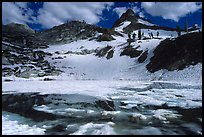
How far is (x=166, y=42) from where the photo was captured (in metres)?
59.3

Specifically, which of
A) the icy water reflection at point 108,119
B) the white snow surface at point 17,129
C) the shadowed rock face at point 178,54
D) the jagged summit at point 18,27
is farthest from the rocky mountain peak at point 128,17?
the white snow surface at point 17,129

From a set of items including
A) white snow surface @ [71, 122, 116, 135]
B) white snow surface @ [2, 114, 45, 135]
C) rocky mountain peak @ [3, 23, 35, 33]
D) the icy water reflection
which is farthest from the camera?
rocky mountain peak @ [3, 23, 35, 33]

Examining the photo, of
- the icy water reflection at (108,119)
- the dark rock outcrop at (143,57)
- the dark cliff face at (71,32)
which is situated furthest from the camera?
the dark cliff face at (71,32)

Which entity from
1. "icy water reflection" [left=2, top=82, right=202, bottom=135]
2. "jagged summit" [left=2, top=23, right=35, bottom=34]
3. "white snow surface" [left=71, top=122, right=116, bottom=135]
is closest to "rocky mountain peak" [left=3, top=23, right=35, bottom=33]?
"jagged summit" [left=2, top=23, right=35, bottom=34]

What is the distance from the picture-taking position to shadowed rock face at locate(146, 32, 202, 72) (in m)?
46.0

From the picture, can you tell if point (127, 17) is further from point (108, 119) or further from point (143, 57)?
point (108, 119)

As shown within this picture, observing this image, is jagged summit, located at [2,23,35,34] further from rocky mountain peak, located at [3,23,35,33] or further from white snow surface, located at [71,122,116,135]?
white snow surface, located at [71,122,116,135]

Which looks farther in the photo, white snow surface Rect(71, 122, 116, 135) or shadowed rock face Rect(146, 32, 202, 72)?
shadowed rock face Rect(146, 32, 202, 72)

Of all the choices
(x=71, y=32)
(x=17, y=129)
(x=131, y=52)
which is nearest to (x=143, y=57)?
(x=131, y=52)

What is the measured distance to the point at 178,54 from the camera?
50.5m

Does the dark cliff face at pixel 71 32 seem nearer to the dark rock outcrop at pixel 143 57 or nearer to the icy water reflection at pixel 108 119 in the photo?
the dark rock outcrop at pixel 143 57

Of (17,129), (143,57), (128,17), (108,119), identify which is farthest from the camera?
(128,17)

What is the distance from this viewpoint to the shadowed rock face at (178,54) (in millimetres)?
46031

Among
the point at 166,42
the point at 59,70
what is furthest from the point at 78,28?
the point at 166,42
